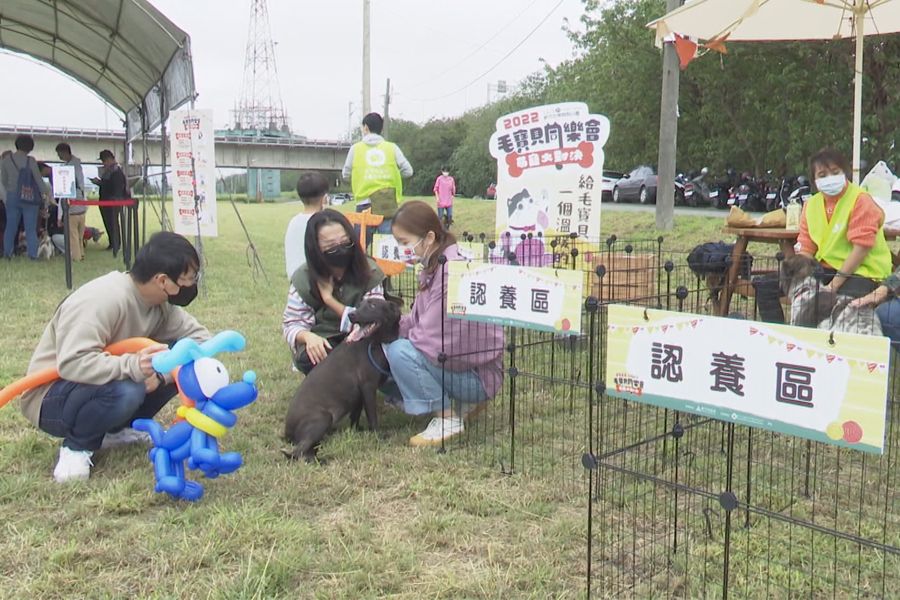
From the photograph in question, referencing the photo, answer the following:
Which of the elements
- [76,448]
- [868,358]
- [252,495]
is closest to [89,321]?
[76,448]

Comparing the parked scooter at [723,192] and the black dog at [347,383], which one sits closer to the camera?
the black dog at [347,383]

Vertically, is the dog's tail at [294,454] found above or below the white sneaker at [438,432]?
below

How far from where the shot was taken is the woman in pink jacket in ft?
9.87

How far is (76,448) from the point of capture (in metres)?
2.62

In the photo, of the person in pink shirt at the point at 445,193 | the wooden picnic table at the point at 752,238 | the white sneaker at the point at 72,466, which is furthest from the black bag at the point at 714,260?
the person in pink shirt at the point at 445,193

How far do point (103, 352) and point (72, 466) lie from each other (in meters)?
0.48

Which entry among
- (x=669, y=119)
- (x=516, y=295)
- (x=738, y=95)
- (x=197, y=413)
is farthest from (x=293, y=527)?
(x=738, y=95)

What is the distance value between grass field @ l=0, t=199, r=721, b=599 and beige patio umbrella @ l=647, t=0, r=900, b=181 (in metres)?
3.65

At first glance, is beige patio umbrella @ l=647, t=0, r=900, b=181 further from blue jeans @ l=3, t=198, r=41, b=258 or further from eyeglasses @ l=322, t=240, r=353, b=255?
blue jeans @ l=3, t=198, r=41, b=258

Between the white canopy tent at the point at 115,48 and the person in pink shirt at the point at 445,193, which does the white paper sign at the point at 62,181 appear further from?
the person in pink shirt at the point at 445,193

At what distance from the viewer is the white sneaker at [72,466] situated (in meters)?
2.58

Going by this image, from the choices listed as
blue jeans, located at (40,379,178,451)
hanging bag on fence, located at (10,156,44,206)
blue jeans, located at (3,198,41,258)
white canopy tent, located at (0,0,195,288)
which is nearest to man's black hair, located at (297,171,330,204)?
blue jeans, located at (40,379,178,451)

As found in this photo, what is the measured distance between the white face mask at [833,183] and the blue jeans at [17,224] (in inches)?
332

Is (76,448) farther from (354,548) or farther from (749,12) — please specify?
(749,12)
